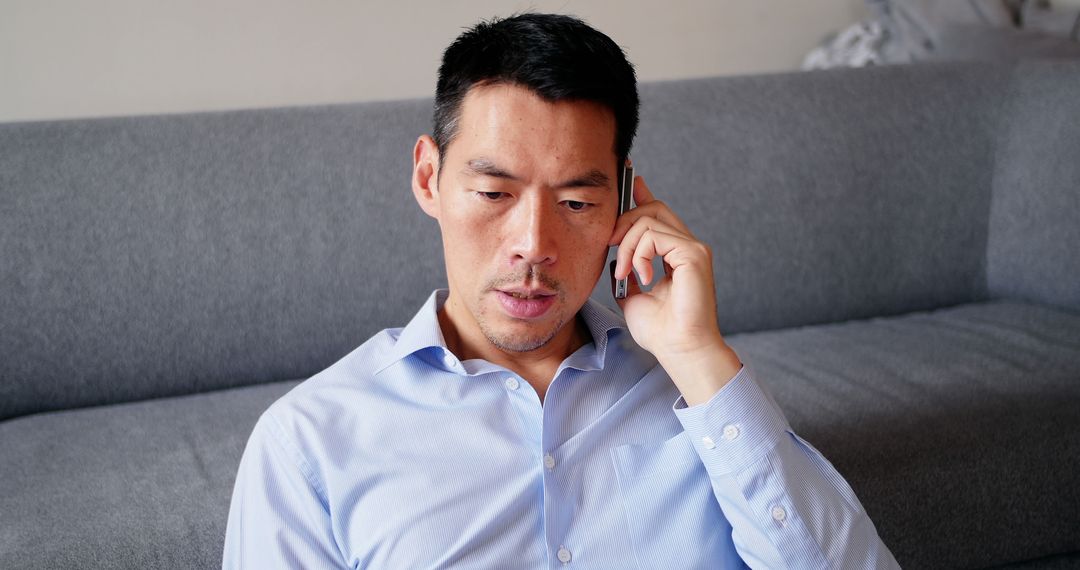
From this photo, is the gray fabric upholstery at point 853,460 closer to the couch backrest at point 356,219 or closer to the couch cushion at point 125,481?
the couch cushion at point 125,481

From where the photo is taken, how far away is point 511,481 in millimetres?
1119

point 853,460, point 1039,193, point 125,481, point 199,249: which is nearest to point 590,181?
point 853,460

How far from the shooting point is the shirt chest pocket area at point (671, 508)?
113 centimetres

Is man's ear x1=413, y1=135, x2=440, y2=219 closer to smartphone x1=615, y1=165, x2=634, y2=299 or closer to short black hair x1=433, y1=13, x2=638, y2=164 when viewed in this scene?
short black hair x1=433, y1=13, x2=638, y2=164

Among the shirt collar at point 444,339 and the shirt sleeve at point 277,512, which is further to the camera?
the shirt collar at point 444,339

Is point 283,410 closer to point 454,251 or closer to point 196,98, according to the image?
point 454,251

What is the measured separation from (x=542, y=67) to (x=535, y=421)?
0.40m

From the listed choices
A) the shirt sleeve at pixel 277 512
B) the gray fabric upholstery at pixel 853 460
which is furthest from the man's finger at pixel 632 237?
the gray fabric upholstery at pixel 853 460

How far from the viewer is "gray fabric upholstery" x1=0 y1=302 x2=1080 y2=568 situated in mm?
1348

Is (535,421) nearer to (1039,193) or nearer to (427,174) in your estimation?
(427,174)

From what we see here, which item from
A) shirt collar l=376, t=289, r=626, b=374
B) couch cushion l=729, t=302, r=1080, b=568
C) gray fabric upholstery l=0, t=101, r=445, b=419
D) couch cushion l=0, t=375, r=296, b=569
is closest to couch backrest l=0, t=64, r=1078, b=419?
gray fabric upholstery l=0, t=101, r=445, b=419

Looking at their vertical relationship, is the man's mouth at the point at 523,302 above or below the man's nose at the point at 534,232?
below

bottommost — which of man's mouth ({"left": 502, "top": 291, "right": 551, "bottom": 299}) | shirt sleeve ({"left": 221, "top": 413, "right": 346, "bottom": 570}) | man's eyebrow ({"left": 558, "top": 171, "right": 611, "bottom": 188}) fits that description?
shirt sleeve ({"left": 221, "top": 413, "right": 346, "bottom": 570})

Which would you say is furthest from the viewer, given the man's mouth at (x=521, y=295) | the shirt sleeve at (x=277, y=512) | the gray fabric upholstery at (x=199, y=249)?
the gray fabric upholstery at (x=199, y=249)
